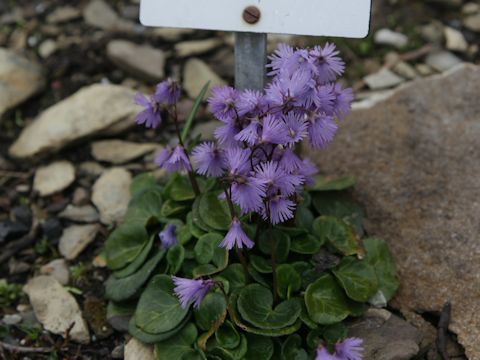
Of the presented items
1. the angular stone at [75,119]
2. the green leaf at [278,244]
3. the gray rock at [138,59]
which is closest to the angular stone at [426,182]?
the green leaf at [278,244]

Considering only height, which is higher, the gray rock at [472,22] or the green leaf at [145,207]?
the gray rock at [472,22]

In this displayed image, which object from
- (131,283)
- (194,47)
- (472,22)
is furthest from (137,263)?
(472,22)

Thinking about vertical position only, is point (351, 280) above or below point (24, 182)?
Answer: above

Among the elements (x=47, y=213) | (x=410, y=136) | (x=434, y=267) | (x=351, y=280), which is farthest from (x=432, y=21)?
(x=47, y=213)

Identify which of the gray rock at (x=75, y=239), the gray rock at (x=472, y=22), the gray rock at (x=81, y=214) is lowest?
the gray rock at (x=75, y=239)

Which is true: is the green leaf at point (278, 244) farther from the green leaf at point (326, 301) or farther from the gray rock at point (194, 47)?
the gray rock at point (194, 47)

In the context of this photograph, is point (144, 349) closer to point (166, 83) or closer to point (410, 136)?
point (166, 83)

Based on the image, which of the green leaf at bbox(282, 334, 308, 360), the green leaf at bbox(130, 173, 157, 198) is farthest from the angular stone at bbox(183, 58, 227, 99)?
the green leaf at bbox(282, 334, 308, 360)
